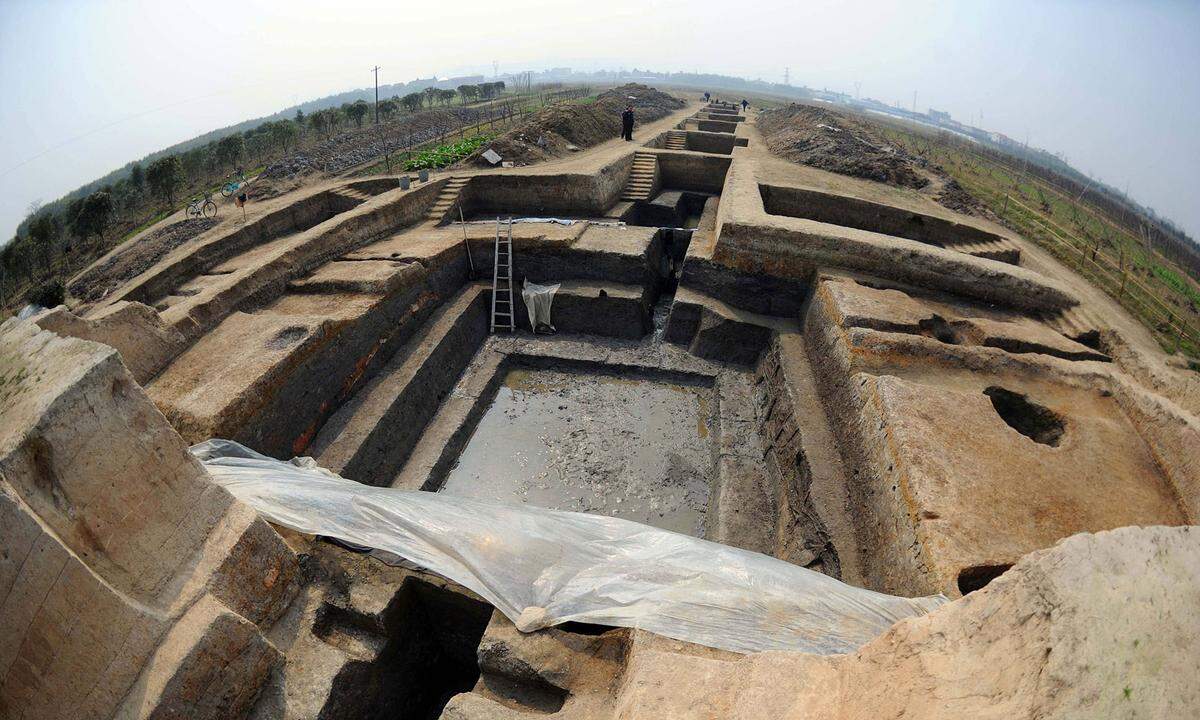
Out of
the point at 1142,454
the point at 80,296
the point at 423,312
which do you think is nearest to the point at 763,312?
the point at 1142,454

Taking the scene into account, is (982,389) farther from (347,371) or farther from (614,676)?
(347,371)

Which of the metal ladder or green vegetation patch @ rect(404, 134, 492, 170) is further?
green vegetation patch @ rect(404, 134, 492, 170)

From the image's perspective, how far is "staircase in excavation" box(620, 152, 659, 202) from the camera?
12914mm

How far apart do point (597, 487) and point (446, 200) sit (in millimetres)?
7824

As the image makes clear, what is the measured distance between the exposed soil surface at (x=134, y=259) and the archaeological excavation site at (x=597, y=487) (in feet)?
16.2

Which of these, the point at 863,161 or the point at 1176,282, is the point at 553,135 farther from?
the point at 1176,282

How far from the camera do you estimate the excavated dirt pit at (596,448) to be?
19.1 ft

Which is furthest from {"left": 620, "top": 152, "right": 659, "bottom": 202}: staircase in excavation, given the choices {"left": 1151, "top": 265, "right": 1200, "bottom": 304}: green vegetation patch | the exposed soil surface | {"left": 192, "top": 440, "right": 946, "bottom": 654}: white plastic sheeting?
the exposed soil surface

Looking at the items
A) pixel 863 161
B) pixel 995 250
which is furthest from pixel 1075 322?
pixel 863 161

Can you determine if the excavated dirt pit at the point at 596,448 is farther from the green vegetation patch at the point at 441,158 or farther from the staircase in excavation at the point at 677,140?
the staircase in excavation at the point at 677,140

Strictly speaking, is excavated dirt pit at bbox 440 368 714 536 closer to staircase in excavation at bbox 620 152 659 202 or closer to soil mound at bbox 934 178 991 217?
staircase in excavation at bbox 620 152 659 202

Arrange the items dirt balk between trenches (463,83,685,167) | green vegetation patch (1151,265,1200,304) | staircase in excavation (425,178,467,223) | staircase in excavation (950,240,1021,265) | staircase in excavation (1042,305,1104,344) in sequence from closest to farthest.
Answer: staircase in excavation (1042,305,1104,344) < green vegetation patch (1151,265,1200,304) < staircase in excavation (950,240,1021,265) < staircase in excavation (425,178,467,223) < dirt balk between trenches (463,83,685,167)

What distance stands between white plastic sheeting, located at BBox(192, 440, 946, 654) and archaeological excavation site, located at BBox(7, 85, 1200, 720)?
0.02 meters

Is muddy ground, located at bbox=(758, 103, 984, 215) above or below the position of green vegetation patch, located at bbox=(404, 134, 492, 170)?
above
